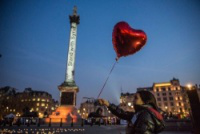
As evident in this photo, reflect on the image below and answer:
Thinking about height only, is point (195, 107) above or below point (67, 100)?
below

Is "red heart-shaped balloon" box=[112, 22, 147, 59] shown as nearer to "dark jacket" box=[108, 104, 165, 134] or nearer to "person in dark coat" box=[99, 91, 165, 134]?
"person in dark coat" box=[99, 91, 165, 134]

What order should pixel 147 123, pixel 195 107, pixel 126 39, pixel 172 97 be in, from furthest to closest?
pixel 172 97
pixel 195 107
pixel 126 39
pixel 147 123

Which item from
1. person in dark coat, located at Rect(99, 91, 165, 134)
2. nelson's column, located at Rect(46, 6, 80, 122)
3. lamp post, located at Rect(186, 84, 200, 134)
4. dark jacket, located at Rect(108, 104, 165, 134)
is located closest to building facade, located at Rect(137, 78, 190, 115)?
nelson's column, located at Rect(46, 6, 80, 122)

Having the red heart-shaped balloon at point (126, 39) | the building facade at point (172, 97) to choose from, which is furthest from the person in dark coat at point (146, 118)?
the building facade at point (172, 97)

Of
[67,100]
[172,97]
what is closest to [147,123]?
[67,100]

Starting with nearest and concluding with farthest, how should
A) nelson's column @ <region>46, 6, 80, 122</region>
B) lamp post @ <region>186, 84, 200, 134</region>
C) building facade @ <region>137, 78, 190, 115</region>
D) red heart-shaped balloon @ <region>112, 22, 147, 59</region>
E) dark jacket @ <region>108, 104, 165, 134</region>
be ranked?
dark jacket @ <region>108, 104, 165, 134</region> < red heart-shaped balloon @ <region>112, 22, 147, 59</region> < lamp post @ <region>186, 84, 200, 134</region> < nelson's column @ <region>46, 6, 80, 122</region> < building facade @ <region>137, 78, 190, 115</region>

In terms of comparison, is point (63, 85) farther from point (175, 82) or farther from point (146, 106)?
point (175, 82)

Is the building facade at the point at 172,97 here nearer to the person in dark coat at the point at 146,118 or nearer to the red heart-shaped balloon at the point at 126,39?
the red heart-shaped balloon at the point at 126,39

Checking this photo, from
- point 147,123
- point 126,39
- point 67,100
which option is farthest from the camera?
point 67,100

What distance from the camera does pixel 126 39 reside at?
187 inches

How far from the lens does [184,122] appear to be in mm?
14703

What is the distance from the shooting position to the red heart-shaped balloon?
453 centimetres

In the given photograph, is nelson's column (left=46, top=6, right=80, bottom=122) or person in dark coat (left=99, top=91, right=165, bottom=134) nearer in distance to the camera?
person in dark coat (left=99, top=91, right=165, bottom=134)

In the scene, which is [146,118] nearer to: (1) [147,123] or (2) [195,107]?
(1) [147,123]
